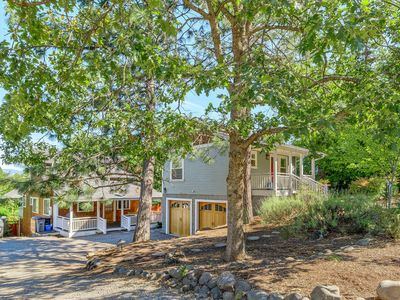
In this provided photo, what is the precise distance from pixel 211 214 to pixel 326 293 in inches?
556

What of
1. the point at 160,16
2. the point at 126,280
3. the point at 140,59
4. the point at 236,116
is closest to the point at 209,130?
the point at 236,116

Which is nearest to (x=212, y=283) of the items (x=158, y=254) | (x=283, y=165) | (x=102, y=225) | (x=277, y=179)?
(x=158, y=254)

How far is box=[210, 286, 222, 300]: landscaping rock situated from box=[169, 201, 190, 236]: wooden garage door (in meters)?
14.0

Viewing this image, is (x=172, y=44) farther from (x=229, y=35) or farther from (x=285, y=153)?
(x=285, y=153)

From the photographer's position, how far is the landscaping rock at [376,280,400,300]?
4703mm

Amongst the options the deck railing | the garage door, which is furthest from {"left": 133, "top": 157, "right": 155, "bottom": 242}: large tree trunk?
the deck railing

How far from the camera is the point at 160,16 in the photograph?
176 inches

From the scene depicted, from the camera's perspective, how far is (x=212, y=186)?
18734mm

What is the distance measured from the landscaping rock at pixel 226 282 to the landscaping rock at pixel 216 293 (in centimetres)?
8

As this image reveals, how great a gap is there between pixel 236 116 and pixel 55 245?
1384cm

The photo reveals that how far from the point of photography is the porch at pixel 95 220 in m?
21.6

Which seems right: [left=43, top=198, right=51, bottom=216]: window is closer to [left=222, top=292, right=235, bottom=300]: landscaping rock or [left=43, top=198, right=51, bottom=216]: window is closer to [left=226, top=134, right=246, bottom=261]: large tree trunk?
[left=226, top=134, right=246, bottom=261]: large tree trunk

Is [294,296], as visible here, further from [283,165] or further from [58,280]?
[283,165]

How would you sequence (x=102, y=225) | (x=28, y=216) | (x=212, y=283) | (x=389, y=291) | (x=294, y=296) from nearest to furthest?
(x=389, y=291)
(x=294, y=296)
(x=212, y=283)
(x=102, y=225)
(x=28, y=216)
